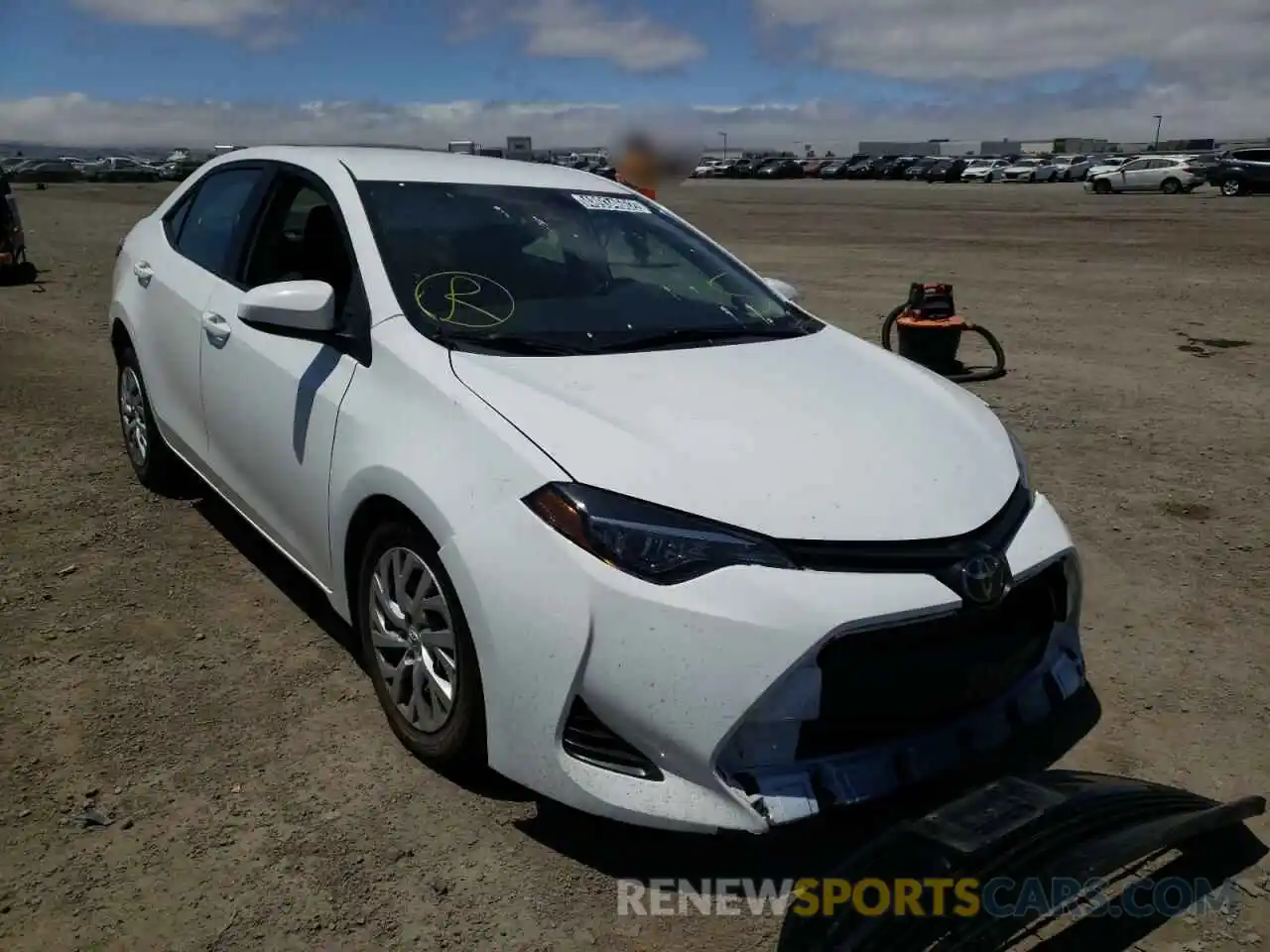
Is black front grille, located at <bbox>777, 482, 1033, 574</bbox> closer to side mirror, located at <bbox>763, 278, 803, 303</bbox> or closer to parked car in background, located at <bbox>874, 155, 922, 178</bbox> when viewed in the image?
side mirror, located at <bbox>763, 278, 803, 303</bbox>

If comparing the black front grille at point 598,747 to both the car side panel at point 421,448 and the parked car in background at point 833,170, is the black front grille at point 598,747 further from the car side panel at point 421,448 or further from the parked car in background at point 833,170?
the parked car in background at point 833,170

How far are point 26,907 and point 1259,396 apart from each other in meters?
7.46

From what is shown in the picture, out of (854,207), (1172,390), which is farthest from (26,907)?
(854,207)

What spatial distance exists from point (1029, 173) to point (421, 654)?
6207 centimetres

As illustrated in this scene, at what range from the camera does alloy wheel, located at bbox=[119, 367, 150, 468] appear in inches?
194

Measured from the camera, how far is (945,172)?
61.2 meters

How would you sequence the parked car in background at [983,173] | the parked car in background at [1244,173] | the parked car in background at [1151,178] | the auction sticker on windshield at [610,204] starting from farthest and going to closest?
the parked car in background at [983,173]
the parked car in background at [1151,178]
the parked car in background at [1244,173]
the auction sticker on windshield at [610,204]

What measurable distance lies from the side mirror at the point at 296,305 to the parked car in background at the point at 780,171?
71242 mm

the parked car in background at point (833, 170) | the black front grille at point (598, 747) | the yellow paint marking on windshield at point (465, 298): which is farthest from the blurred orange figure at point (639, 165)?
the parked car in background at point (833, 170)

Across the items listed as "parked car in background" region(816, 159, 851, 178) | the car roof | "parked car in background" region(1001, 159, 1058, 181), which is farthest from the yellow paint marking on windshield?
"parked car in background" region(816, 159, 851, 178)

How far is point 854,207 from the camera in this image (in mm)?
34188

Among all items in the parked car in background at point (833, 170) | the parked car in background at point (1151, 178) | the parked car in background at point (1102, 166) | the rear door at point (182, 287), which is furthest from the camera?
the parked car in background at point (833, 170)

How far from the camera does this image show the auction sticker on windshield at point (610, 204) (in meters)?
4.04

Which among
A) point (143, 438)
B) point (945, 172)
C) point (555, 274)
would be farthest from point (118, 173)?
point (555, 274)
